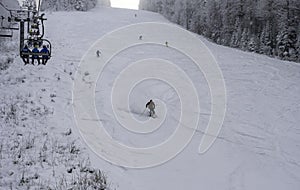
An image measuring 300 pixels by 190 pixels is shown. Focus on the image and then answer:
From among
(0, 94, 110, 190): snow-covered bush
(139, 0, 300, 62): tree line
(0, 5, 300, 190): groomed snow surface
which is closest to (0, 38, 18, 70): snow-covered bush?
(0, 5, 300, 190): groomed snow surface

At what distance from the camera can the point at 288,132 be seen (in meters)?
19.1

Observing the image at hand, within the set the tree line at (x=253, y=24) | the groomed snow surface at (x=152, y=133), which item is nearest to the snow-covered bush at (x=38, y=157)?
the groomed snow surface at (x=152, y=133)

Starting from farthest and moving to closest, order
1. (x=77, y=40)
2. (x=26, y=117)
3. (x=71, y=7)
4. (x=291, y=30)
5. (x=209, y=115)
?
(x=71, y=7)
(x=291, y=30)
(x=77, y=40)
(x=209, y=115)
(x=26, y=117)

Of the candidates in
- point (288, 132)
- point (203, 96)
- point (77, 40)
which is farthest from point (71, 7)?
point (288, 132)

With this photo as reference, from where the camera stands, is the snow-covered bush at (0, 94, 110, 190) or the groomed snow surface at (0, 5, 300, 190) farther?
the groomed snow surface at (0, 5, 300, 190)

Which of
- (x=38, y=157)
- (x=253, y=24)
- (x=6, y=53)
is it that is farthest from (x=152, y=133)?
(x=253, y=24)

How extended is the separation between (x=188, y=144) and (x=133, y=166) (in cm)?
455

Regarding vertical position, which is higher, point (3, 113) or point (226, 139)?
point (3, 113)

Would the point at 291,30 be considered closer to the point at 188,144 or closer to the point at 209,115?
the point at 209,115

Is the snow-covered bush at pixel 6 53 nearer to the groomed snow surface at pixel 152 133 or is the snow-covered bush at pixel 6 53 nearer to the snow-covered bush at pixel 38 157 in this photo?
the groomed snow surface at pixel 152 133

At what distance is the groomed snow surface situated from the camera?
10.3m

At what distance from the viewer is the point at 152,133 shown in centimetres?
1612

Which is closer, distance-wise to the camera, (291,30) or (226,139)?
(226,139)

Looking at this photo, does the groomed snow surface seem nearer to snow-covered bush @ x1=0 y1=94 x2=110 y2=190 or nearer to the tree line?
snow-covered bush @ x1=0 y1=94 x2=110 y2=190
